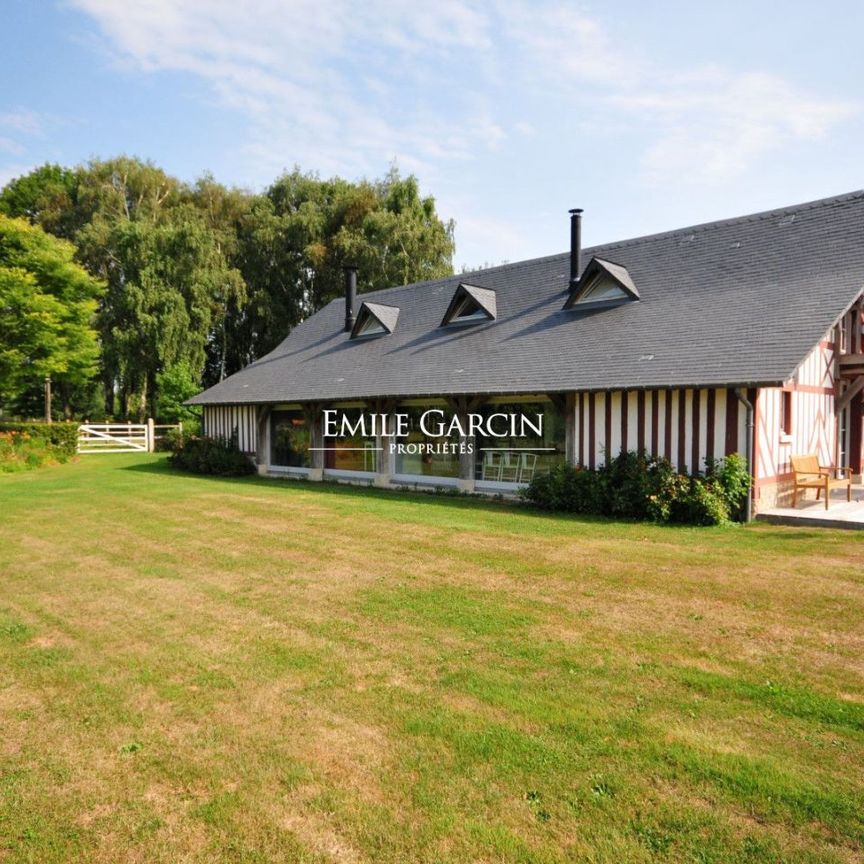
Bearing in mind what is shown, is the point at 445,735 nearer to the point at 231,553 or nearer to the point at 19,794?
the point at 19,794

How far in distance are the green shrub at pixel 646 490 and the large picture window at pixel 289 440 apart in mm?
8093

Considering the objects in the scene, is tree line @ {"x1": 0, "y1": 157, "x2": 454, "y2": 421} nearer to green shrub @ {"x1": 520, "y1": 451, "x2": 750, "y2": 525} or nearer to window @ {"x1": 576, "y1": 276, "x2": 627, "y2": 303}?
window @ {"x1": 576, "y1": 276, "x2": 627, "y2": 303}

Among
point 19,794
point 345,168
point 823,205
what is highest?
point 345,168

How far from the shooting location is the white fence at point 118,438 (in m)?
25.7

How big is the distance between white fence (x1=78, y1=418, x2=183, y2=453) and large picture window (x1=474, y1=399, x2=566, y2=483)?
17.9m

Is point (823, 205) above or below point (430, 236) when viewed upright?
below

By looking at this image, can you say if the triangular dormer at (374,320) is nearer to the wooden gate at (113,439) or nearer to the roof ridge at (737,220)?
the roof ridge at (737,220)

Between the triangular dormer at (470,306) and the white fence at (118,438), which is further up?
the triangular dormer at (470,306)

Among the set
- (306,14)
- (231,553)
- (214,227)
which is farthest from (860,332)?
(214,227)

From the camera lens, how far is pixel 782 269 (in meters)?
11.8

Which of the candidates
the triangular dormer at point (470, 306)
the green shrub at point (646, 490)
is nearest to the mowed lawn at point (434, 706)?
the green shrub at point (646, 490)

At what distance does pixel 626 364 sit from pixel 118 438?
75.4ft

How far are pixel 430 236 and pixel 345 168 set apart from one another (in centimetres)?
754

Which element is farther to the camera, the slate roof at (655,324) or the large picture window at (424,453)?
the large picture window at (424,453)
